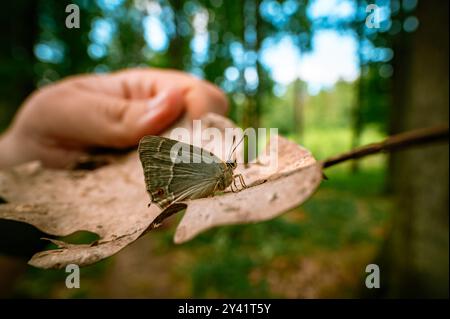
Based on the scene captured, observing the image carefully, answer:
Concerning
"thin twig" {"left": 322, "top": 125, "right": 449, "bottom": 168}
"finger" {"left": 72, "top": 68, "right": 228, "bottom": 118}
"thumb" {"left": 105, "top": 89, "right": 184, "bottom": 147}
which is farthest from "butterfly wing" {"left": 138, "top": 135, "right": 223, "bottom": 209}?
"finger" {"left": 72, "top": 68, "right": 228, "bottom": 118}

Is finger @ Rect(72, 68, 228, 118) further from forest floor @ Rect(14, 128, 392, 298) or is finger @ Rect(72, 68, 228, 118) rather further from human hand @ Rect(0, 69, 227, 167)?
forest floor @ Rect(14, 128, 392, 298)

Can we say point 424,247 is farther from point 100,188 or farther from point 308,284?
point 308,284

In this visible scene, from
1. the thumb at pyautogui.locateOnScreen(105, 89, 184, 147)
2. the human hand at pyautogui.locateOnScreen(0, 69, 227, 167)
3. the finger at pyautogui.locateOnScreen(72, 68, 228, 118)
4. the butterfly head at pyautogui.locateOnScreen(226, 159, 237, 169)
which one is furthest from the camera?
the finger at pyautogui.locateOnScreen(72, 68, 228, 118)

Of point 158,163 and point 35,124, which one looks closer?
point 158,163

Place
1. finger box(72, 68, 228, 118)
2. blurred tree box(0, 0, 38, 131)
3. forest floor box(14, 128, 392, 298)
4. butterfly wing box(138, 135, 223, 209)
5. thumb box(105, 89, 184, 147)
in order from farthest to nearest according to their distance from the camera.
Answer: forest floor box(14, 128, 392, 298) → blurred tree box(0, 0, 38, 131) → finger box(72, 68, 228, 118) → thumb box(105, 89, 184, 147) → butterfly wing box(138, 135, 223, 209)

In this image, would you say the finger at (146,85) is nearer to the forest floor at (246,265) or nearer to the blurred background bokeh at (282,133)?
the blurred background bokeh at (282,133)
